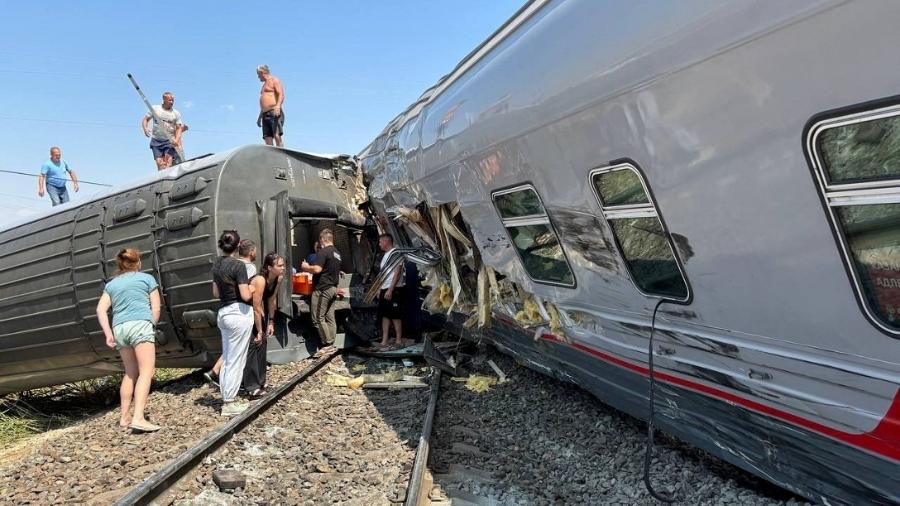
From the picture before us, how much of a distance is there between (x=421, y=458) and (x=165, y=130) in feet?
27.2

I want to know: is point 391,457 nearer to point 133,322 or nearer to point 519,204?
point 519,204

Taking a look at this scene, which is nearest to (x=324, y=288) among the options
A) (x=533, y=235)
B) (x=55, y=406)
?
(x=533, y=235)

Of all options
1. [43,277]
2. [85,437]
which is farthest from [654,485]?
Result: [43,277]

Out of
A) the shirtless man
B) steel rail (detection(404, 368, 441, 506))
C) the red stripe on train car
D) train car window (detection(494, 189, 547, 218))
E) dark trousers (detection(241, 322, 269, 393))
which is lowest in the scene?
steel rail (detection(404, 368, 441, 506))

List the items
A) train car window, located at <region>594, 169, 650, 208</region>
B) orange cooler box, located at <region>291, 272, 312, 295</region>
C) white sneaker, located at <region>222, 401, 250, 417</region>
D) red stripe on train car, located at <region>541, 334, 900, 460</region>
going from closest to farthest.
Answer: red stripe on train car, located at <region>541, 334, 900, 460</region> → train car window, located at <region>594, 169, 650, 208</region> → white sneaker, located at <region>222, 401, 250, 417</region> → orange cooler box, located at <region>291, 272, 312, 295</region>

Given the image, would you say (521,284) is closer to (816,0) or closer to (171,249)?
(816,0)

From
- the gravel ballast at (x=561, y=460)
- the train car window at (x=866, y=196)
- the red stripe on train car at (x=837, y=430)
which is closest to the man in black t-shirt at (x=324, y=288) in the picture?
the gravel ballast at (x=561, y=460)

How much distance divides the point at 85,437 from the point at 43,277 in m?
3.52

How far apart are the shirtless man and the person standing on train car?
4.16 m

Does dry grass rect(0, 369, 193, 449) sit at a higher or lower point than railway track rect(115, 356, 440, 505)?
higher

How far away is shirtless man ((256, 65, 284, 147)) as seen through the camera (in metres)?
9.70

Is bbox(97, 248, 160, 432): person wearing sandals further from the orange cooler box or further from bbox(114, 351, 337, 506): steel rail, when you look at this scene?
the orange cooler box

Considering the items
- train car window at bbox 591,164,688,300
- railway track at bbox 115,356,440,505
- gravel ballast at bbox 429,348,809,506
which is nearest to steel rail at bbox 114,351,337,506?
railway track at bbox 115,356,440,505

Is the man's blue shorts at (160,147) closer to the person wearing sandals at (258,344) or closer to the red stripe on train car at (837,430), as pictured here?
the person wearing sandals at (258,344)
